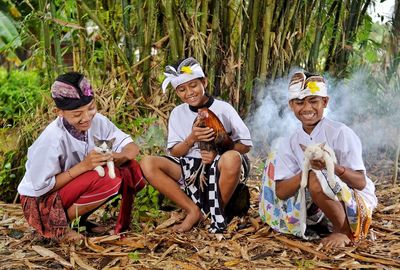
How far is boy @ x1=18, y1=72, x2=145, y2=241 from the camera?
274cm

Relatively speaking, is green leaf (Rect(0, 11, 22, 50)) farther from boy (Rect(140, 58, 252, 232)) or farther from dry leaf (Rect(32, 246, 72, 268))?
dry leaf (Rect(32, 246, 72, 268))

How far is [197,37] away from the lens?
366cm

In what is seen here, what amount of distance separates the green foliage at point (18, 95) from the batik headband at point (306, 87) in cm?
191

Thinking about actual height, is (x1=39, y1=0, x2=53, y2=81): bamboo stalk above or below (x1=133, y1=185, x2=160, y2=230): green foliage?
above

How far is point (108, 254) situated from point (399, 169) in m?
2.36

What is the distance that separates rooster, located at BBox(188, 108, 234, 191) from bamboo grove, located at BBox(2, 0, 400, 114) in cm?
88

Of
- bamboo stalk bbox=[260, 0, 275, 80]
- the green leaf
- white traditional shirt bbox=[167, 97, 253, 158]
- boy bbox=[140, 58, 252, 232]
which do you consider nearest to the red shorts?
boy bbox=[140, 58, 252, 232]

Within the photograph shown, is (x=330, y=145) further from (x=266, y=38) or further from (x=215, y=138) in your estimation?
(x=266, y=38)

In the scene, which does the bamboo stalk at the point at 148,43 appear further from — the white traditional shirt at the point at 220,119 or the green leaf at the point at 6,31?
the green leaf at the point at 6,31

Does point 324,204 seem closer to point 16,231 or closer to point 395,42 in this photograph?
point 16,231

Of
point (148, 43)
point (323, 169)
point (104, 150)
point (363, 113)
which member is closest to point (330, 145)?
point (323, 169)

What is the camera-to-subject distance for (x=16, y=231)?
3176mm

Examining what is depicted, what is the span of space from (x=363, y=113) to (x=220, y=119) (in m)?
1.90

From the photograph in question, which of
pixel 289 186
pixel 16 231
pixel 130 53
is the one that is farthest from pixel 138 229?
pixel 130 53
